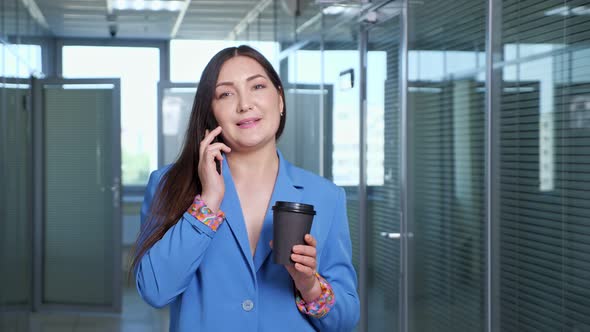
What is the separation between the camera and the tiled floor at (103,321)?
20.1 ft

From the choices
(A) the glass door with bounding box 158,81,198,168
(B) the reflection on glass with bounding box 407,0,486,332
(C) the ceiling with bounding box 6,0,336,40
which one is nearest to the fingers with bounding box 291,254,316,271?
(B) the reflection on glass with bounding box 407,0,486,332

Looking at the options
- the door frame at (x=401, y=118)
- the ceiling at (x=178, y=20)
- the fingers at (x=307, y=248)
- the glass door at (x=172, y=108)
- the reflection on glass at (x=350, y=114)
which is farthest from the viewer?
the glass door at (x=172, y=108)

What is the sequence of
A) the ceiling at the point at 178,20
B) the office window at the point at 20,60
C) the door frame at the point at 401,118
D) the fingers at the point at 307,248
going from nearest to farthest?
the fingers at the point at 307,248 → the door frame at the point at 401,118 → the office window at the point at 20,60 → the ceiling at the point at 178,20

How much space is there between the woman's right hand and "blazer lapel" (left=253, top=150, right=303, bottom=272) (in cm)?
12

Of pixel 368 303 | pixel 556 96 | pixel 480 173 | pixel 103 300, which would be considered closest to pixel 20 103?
pixel 103 300

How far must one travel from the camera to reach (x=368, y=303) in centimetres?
425

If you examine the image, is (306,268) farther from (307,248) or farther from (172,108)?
(172,108)

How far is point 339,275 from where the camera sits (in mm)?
1499

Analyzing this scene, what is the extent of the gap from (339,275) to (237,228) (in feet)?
0.79

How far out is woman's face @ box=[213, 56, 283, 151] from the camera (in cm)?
147

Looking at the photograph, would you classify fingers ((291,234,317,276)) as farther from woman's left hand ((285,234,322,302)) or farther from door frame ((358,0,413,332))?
door frame ((358,0,413,332))

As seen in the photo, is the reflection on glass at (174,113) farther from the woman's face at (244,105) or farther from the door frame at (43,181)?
the woman's face at (244,105)

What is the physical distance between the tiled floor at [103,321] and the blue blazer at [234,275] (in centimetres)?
452

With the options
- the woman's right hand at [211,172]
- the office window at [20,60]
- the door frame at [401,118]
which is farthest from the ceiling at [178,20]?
the woman's right hand at [211,172]
